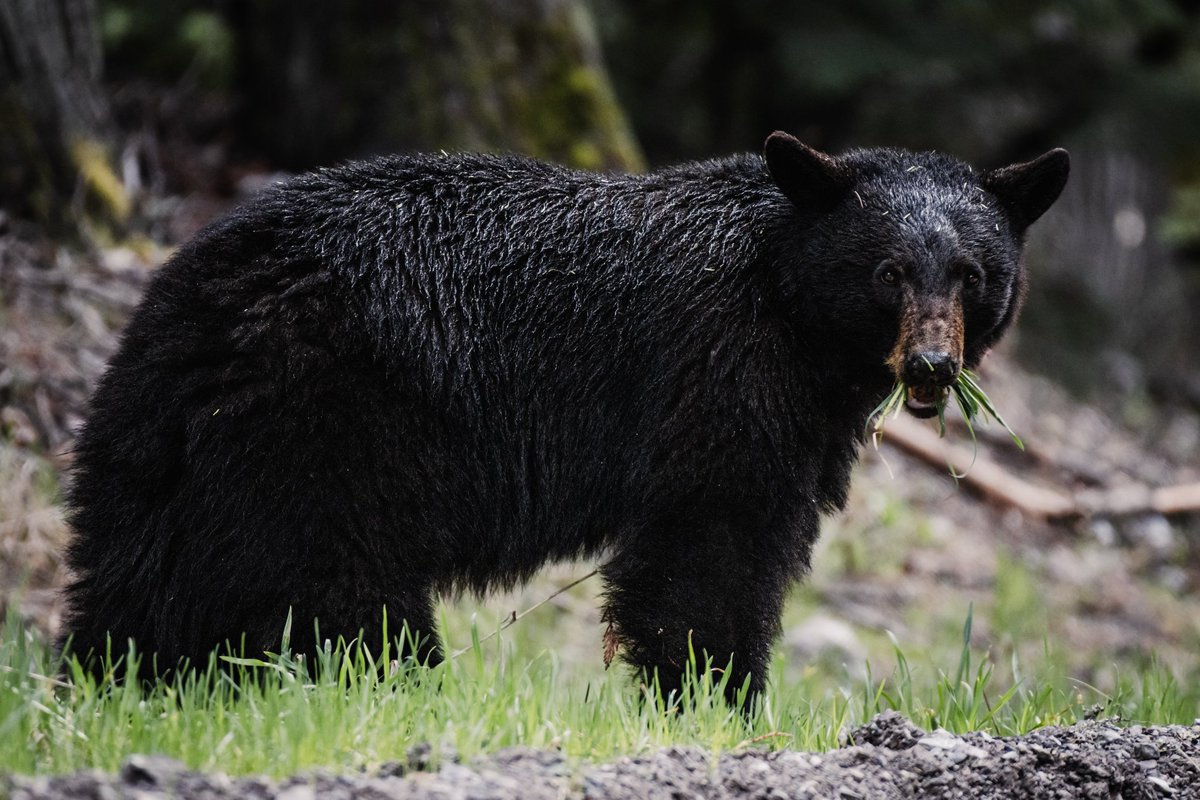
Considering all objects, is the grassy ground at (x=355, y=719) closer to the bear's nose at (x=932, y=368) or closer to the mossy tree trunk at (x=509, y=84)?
the bear's nose at (x=932, y=368)

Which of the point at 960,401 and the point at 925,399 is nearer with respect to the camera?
the point at 925,399

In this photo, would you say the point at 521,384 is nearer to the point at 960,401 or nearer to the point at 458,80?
the point at 960,401

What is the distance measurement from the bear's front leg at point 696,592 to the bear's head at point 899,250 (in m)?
0.71

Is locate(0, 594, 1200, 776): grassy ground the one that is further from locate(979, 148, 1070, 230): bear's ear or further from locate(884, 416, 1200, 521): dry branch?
locate(884, 416, 1200, 521): dry branch

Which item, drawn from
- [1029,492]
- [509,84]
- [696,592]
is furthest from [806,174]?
[1029,492]

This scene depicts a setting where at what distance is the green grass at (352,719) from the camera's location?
302 centimetres

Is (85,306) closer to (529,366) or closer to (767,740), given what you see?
(529,366)

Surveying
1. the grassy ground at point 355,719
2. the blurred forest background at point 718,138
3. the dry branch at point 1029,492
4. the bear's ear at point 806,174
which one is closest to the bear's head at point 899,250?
the bear's ear at point 806,174

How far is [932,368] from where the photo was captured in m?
3.99

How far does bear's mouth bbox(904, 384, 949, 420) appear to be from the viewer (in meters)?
4.17

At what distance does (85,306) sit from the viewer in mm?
6875

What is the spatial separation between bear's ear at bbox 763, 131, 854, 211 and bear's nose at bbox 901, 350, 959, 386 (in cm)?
71

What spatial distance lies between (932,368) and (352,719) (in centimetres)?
199

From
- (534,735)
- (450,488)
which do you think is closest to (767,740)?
(534,735)
